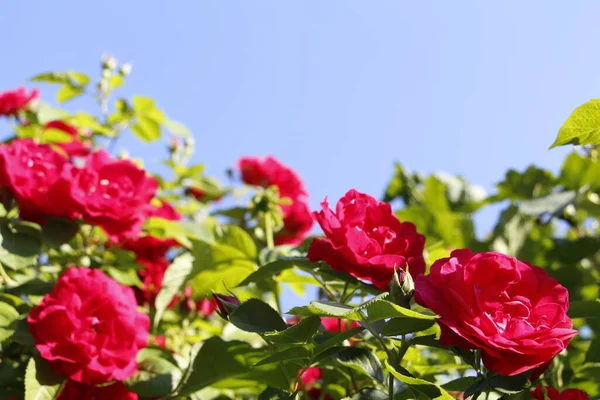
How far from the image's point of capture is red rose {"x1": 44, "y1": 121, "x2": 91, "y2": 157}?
2387 millimetres

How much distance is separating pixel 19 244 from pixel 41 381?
→ 1.01 feet

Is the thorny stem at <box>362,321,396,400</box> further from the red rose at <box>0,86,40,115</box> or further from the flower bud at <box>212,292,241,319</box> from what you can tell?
the red rose at <box>0,86,40,115</box>

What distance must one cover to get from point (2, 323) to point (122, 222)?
363mm

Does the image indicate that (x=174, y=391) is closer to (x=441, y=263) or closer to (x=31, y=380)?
(x=31, y=380)

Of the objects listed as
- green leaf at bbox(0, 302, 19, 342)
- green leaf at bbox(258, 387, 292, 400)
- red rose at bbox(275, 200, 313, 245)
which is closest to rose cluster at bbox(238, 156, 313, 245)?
red rose at bbox(275, 200, 313, 245)

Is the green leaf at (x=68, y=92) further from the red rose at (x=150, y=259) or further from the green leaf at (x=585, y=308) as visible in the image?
the green leaf at (x=585, y=308)

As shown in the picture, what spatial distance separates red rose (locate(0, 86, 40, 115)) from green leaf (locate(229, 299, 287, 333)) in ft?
6.64

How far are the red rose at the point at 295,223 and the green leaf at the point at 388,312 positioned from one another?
128 cm

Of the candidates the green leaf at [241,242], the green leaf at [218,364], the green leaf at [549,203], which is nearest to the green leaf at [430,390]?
the green leaf at [218,364]

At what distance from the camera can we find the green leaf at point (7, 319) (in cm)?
123

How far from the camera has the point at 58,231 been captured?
1458mm

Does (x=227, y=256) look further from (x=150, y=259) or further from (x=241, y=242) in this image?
(x=150, y=259)

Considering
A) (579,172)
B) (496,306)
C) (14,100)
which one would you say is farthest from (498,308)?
(14,100)

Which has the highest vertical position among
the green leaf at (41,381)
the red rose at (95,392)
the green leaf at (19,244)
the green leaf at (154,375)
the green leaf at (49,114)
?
the green leaf at (49,114)
